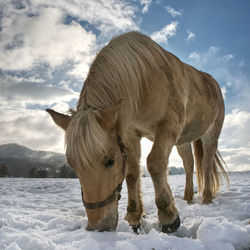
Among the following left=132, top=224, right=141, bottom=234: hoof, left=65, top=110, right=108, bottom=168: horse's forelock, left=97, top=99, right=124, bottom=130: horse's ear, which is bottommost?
left=132, top=224, right=141, bottom=234: hoof

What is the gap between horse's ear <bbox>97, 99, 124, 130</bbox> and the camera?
2.11 metres

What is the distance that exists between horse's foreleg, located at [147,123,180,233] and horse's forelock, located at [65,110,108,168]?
0.80 m

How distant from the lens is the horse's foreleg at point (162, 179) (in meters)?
2.61

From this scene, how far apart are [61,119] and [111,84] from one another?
65 cm

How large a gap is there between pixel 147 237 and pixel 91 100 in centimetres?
134

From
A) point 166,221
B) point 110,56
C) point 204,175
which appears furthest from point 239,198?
point 110,56

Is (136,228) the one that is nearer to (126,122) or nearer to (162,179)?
(162,179)

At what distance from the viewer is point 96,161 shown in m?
2.06

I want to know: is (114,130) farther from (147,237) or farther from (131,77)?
(147,237)

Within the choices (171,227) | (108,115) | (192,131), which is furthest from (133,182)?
(192,131)

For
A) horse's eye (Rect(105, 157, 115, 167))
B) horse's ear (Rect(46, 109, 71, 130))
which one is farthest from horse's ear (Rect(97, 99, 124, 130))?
horse's ear (Rect(46, 109, 71, 130))

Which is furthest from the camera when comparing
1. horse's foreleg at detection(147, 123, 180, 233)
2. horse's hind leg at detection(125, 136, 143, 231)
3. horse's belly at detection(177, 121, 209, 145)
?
horse's belly at detection(177, 121, 209, 145)

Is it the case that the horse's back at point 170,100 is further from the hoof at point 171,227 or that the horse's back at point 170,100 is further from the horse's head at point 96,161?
the hoof at point 171,227

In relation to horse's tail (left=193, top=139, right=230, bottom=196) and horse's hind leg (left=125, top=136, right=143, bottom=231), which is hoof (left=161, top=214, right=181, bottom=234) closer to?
horse's hind leg (left=125, top=136, right=143, bottom=231)
